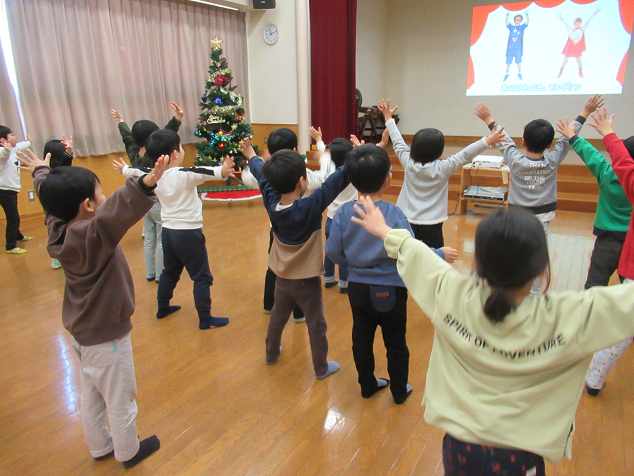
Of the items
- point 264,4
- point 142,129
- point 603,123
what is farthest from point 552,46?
point 142,129

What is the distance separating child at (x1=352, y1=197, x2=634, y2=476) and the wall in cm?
784

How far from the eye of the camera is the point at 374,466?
1553 millimetres

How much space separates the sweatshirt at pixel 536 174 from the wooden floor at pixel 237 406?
93 centimetres

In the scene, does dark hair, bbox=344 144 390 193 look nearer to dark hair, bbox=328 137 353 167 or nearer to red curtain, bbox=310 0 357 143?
dark hair, bbox=328 137 353 167

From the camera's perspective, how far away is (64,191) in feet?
4.30

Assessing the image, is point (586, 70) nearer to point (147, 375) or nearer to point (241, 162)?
point (241, 162)

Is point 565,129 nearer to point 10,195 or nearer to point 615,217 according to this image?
point 615,217

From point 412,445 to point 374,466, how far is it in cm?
19

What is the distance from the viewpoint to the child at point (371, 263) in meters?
1.61

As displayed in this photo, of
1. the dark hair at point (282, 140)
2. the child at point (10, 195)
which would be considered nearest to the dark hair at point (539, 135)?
the dark hair at point (282, 140)

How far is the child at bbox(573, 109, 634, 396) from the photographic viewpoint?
1533 millimetres

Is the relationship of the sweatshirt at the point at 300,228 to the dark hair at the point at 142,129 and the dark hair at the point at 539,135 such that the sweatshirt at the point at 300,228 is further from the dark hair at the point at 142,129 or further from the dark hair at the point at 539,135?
the dark hair at the point at 142,129

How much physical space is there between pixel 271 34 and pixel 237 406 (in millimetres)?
6481

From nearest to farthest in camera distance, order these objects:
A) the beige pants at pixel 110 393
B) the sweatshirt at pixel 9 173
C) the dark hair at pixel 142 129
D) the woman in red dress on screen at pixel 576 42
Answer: the beige pants at pixel 110 393, the dark hair at pixel 142 129, the sweatshirt at pixel 9 173, the woman in red dress on screen at pixel 576 42
